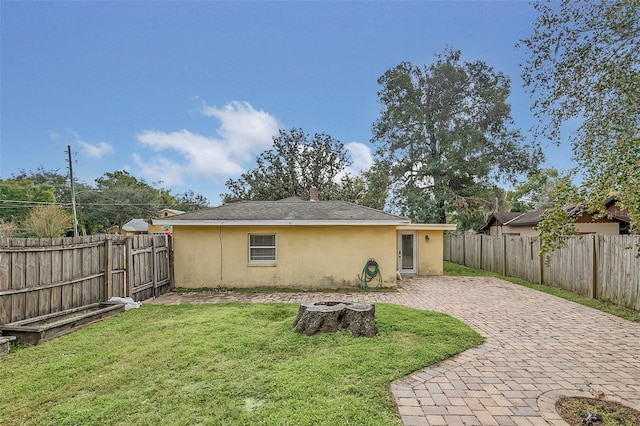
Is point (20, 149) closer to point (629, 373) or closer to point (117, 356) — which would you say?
point (117, 356)

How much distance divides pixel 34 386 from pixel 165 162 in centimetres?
4213

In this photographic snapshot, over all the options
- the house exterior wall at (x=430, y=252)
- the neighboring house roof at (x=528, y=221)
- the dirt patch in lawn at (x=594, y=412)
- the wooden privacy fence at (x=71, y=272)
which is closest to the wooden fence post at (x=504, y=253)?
the house exterior wall at (x=430, y=252)

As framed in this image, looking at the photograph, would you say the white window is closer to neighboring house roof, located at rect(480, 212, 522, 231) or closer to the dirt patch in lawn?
the dirt patch in lawn

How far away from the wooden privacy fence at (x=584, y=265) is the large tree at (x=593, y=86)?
7.30ft

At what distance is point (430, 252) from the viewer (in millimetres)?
14875

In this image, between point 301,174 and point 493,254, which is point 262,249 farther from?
point 301,174

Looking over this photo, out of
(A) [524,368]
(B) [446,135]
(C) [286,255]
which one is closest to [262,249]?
(C) [286,255]

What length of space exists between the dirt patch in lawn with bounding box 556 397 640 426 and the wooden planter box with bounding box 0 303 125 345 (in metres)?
7.36

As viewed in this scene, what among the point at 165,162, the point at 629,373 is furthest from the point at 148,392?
the point at 165,162

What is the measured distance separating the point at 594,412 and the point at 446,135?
77.2 ft

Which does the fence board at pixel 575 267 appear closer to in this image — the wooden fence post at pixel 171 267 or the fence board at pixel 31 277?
the wooden fence post at pixel 171 267

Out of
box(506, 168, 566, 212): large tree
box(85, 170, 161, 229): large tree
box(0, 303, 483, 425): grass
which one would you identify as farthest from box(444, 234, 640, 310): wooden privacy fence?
box(85, 170, 161, 229): large tree

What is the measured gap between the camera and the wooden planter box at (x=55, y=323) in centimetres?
543

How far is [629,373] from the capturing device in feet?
14.1
